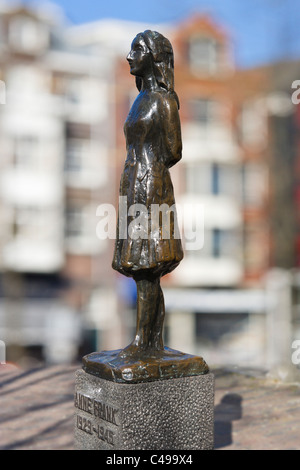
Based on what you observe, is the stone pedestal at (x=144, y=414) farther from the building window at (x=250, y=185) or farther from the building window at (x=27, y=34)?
the building window at (x=250, y=185)

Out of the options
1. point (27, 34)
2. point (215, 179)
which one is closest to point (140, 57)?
point (27, 34)

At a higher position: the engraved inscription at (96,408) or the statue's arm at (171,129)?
the statue's arm at (171,129)

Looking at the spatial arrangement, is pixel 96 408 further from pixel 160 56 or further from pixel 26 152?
pixel 26 152

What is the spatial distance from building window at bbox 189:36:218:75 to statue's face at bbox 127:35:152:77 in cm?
1933

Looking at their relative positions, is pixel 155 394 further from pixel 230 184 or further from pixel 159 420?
pixel 230 184

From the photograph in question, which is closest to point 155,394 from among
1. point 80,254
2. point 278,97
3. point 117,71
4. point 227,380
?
point 227,380

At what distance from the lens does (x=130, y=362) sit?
441 centimetres

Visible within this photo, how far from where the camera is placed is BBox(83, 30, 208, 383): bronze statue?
455 cm

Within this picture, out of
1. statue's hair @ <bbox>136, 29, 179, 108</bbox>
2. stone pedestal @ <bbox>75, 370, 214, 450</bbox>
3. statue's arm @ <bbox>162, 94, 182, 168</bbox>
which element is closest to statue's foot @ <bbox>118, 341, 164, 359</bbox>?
stone pedestal @ <bbox>75, 370, 214, 450</bbox>

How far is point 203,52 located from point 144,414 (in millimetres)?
21119

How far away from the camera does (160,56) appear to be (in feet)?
15.4

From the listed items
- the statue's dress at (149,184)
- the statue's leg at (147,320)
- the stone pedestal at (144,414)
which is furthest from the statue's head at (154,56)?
the stone pedestal at (144,414)

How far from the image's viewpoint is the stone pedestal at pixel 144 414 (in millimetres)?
4223

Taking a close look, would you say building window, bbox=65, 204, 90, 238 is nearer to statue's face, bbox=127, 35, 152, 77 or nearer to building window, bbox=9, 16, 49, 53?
building window, bbox=9, 16, 49, 53
